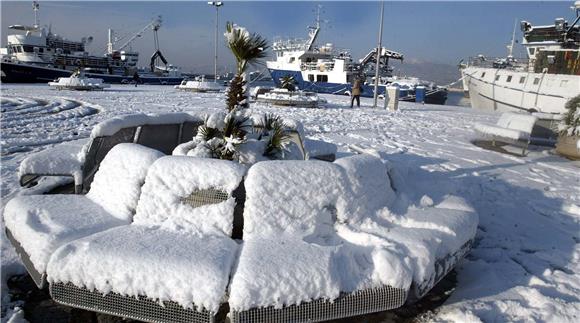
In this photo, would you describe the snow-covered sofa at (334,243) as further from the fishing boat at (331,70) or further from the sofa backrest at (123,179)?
the fishing boat at (331,70)

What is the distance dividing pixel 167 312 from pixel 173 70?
6114 cm

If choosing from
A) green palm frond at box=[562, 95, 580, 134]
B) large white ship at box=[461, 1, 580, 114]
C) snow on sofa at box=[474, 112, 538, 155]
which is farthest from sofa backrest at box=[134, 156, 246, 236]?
large white ship at box=[461, 1, 580, 114]

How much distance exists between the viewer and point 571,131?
9070mm

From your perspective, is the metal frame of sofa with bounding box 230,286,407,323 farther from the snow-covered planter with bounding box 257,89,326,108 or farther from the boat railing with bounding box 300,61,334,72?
the boat railing with bounding box 300,61,334,72

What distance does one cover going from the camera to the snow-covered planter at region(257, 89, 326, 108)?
19234 millimetres

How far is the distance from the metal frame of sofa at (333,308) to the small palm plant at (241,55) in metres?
2.72

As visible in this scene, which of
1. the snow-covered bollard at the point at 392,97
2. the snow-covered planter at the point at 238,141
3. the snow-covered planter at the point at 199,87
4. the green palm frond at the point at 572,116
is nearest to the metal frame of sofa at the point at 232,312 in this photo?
the snow-covered planter at the point at 238,141

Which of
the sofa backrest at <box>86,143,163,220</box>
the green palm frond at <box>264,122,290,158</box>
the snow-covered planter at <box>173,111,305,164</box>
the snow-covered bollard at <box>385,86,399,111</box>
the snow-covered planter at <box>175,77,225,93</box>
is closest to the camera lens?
the sofa backrest at <box>86,143,163,220</box>

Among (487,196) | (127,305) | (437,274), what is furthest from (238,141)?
(487,196)

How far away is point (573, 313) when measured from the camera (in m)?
3.02

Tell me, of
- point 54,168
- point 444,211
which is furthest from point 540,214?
point 54,168

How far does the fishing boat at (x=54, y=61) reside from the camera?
126 ft

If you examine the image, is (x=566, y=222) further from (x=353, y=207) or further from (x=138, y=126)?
(x=138, y=126)

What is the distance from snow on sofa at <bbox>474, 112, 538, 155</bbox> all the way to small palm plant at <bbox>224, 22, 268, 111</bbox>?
7.53 m
